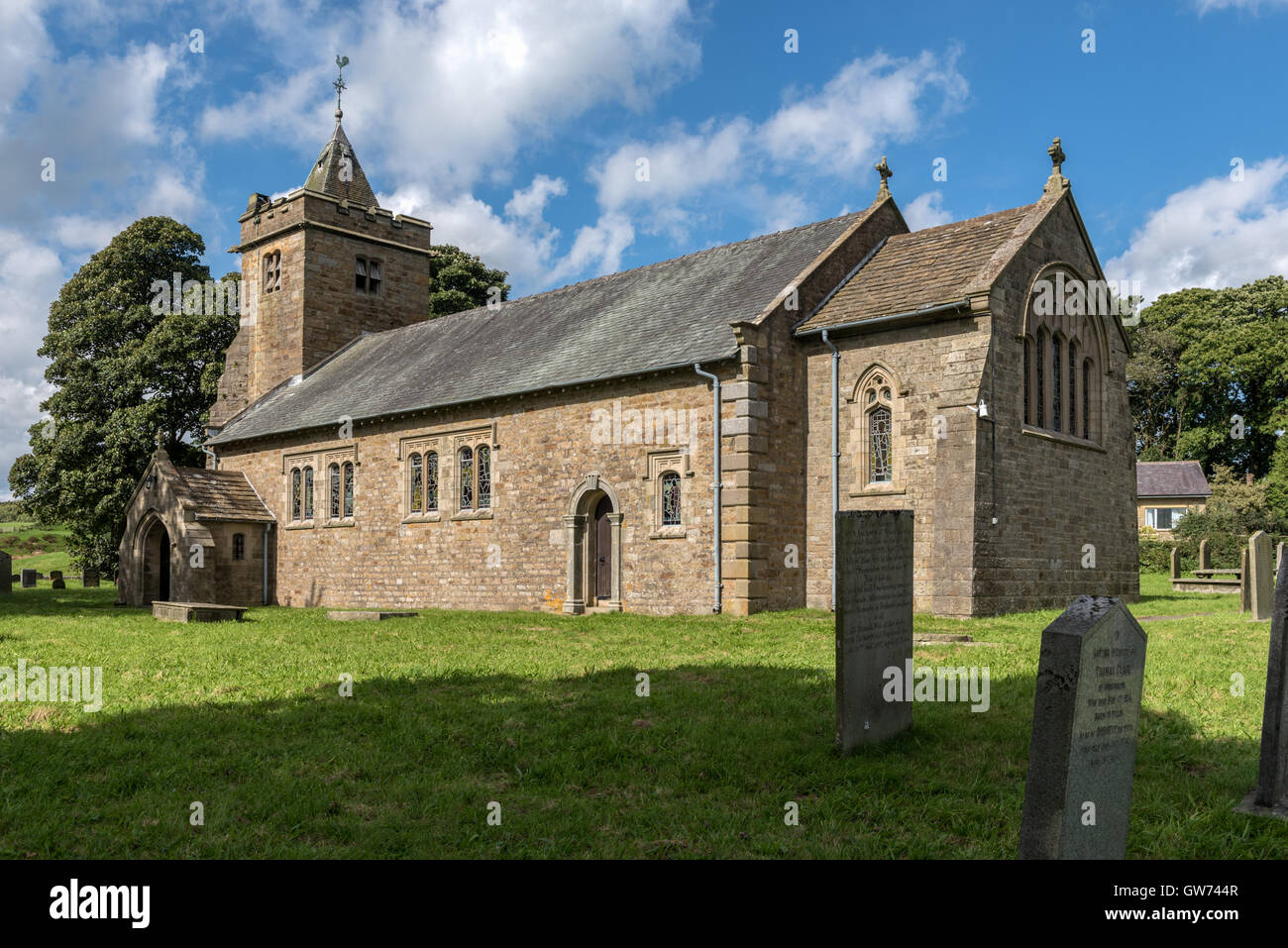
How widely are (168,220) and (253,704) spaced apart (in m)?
36.6

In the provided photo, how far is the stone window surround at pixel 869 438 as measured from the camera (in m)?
19.2

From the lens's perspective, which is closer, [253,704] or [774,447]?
[253,704]

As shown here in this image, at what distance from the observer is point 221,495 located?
31.2m

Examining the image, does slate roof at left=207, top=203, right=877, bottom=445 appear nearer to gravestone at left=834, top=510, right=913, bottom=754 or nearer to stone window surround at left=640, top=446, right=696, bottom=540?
stone window surround at left=640, top=446, right=696, bottom=540

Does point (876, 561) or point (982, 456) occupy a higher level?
point (982, 456)

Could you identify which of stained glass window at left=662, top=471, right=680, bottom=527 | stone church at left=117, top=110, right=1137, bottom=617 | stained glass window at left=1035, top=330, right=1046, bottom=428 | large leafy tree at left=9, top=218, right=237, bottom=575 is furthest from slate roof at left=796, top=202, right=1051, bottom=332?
large leafy tree at left=9, top=218, right=237, bottom=575

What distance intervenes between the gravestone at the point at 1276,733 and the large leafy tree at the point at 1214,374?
166 feet

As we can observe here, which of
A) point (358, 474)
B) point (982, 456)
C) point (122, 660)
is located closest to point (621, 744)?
point (122, 660)

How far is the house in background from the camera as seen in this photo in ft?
167

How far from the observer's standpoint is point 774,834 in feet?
19.2

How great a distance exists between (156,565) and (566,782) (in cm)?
2743

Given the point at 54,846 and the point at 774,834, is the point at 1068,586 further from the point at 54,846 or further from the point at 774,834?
the point at 54,846

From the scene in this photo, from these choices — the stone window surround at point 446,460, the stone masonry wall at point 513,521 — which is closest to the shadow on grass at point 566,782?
the stone masonry wall at point 513,521

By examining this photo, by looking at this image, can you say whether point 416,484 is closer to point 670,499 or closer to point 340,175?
point 670,499
